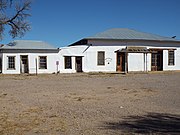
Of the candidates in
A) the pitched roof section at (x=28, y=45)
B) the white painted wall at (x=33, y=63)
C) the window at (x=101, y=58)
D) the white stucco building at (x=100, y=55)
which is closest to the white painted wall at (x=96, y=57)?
the white stucco building at (x=100, y=55)

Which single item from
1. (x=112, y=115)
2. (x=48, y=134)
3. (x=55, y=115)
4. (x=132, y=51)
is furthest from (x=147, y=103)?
(x=132, y=51)

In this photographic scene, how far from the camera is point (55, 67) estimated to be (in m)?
33.3

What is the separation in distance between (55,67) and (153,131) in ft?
91.5

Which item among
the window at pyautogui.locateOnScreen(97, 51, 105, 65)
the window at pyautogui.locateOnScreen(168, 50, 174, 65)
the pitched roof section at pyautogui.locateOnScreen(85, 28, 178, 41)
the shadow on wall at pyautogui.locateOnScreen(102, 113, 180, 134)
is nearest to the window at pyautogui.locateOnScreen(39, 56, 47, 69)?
the pitched roof section at pyautogui.locateOnScreen(85, 28, 178, 41)

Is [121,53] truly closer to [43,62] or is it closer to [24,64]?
[43,62]

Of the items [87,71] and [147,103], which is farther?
[87,71]

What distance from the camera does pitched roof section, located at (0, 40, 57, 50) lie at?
3309 cm

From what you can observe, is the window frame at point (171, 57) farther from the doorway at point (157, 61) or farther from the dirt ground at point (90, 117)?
the dirt ground at point (90, 117)

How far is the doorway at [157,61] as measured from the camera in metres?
37.8

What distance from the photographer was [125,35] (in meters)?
37.7

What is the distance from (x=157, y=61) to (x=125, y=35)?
582cm

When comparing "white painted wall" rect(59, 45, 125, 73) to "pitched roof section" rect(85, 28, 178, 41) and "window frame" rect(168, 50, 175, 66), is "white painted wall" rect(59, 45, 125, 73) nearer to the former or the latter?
"pitched roof section" rect(85, 28, 178, 41)

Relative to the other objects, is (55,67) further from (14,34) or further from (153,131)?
(153,131)

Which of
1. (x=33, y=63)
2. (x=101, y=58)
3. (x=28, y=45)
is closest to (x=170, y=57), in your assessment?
(x=101, y=58)
